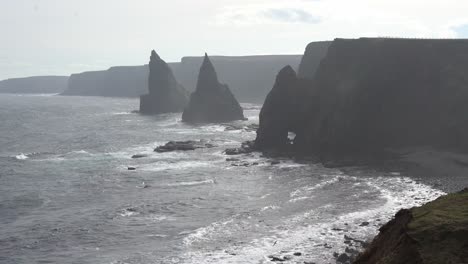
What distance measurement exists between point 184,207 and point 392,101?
50893mm

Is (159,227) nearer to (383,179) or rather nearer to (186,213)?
(186,213)

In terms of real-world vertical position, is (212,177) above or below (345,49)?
below

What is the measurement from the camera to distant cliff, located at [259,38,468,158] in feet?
286

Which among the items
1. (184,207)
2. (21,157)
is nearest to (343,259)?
(184,207)

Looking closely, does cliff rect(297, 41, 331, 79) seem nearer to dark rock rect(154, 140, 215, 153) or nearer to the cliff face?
the cliff face

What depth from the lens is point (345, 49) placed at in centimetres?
9850

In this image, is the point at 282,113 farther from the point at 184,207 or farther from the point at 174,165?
the point at 184,207

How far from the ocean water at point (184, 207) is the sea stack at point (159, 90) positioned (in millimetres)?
91108

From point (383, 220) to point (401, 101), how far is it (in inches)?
1867

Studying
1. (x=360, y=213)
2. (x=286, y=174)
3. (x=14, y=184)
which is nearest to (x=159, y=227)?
(x=360, y=213)

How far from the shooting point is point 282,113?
97.9 m

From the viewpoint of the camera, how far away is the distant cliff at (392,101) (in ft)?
286

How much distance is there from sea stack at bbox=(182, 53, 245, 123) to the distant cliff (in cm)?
6418

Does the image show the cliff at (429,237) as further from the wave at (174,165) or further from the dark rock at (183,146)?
the dark rock at (183,146)
